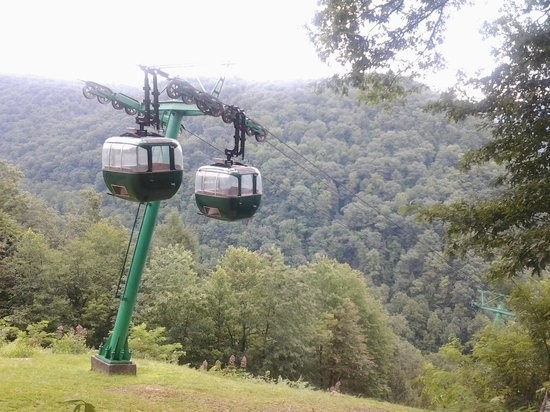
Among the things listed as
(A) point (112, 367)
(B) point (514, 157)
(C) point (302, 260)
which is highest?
(B) point (514, 157)

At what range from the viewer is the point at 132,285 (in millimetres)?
8945

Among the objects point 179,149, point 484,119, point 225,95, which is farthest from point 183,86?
point 225,95

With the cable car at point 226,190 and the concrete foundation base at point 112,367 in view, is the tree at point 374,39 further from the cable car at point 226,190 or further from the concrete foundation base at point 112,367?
the concrete foundation base at point 112,367

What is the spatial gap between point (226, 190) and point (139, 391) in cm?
404

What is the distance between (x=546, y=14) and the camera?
6.14 metres

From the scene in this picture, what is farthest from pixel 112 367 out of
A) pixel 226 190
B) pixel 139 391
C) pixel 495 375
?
pixel 495 375

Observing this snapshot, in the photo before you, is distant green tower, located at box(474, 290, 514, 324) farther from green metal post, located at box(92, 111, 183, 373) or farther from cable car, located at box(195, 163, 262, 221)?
green metal post, located at box(92, 111, 183, 373)

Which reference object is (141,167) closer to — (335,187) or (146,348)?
(146,348)

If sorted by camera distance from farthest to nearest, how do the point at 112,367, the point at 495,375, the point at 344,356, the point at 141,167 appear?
1. the point at 344,356
2. the point at 112,367
3. the point at 495,375
4. the point at 141,167

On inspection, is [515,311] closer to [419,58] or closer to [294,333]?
[419,58]

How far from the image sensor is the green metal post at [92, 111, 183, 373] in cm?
873

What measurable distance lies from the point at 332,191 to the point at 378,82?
7464 cm

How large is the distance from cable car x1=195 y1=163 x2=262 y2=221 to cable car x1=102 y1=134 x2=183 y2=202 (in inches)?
25.8

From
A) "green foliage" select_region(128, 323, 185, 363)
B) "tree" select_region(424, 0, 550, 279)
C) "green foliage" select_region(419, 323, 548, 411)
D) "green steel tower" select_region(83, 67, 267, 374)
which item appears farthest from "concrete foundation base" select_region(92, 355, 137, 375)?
"tree" select_region(424, 0, 550, 279)
